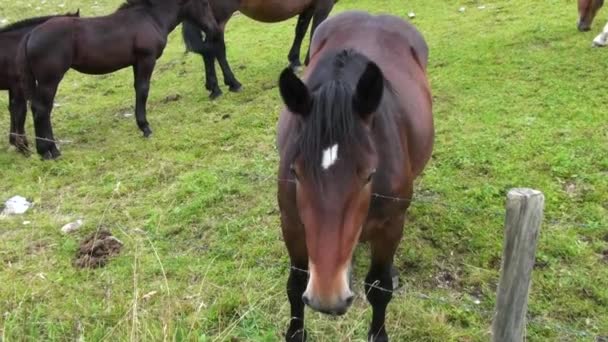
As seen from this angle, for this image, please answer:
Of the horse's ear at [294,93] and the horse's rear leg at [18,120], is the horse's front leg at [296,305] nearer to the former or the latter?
the horse's ear at [294,93]

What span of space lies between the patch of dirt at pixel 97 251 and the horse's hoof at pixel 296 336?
64.3 inches

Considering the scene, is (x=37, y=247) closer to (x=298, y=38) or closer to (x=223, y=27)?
(x=223, y=27)

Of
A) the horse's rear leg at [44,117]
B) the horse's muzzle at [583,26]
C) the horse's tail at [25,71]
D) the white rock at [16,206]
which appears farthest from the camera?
the horse's muzzle at [583,26]

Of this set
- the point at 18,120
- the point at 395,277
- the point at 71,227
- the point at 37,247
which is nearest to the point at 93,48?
the point at 18,120

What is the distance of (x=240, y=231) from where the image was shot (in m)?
4.32

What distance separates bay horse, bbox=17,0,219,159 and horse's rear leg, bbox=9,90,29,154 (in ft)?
0.89

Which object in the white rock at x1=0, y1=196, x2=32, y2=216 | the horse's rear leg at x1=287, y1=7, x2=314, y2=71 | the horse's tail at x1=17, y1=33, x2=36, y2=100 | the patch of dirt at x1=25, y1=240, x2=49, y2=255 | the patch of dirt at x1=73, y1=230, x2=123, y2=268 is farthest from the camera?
the horse's rear leg at x1=287, y1=7, x2=314, y2=71

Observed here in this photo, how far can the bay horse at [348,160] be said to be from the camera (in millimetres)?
2129

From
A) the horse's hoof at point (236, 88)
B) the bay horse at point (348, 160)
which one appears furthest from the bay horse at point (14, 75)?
the bay horse at point (348, 160)

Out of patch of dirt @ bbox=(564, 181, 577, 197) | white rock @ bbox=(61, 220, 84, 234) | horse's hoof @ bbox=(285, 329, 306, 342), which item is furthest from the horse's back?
white rock @ bbox=(61, 220, 84, 234)

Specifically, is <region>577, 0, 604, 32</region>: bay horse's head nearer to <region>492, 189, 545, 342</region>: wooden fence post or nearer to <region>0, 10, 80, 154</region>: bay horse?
<region>492, 189, 545, 342</region>: wooden fence post

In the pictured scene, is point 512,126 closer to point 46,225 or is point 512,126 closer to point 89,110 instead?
point 46,225

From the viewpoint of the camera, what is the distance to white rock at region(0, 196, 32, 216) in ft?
16.1

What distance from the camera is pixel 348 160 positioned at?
2.13 meters
